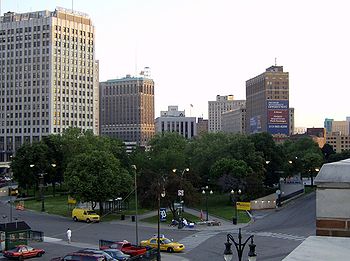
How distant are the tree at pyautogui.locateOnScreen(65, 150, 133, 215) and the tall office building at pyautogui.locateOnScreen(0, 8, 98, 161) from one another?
110 m

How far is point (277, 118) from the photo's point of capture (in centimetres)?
16662

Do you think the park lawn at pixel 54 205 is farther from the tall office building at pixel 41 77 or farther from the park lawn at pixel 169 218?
the tall office building at pixel 41 77

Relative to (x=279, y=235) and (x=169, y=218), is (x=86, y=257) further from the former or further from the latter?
(x=169, y=218)

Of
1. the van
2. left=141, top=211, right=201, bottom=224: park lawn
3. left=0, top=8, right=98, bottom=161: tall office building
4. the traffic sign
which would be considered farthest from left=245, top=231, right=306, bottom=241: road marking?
left=0, top=8, right=98, bottom=161: tall office building

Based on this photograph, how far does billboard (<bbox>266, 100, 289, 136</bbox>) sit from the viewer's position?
165 metres

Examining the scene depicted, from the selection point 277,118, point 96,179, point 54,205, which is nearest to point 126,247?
point 96,179

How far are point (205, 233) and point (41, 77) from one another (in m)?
133

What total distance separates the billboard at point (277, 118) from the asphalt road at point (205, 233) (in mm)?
98780

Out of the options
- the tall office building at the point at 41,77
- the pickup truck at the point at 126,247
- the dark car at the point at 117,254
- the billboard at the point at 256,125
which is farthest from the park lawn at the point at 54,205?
the billboard at the point at 256,125

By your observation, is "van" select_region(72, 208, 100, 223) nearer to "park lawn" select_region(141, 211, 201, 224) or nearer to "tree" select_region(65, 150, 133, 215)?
"tree" select_region(65, 150, 133, 215)

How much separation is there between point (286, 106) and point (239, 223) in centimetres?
11487

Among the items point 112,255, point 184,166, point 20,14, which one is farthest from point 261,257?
point 20,14

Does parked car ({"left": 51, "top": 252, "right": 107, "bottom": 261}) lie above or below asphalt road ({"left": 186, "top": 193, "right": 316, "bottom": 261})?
above

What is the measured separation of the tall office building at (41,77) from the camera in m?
172
